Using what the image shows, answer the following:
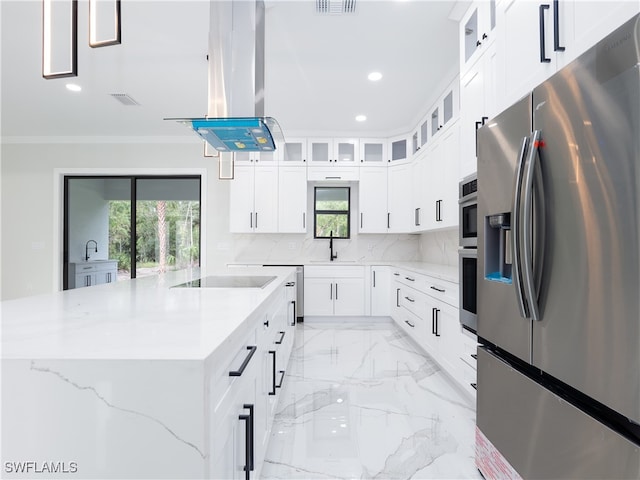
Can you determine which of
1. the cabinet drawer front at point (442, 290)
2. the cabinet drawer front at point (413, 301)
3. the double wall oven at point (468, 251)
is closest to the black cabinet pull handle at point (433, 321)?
the cabinet drawer front at point (442, 290)

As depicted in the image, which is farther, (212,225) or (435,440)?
(212,225)

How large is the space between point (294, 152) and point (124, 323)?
4359mm

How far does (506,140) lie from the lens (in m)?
1.32

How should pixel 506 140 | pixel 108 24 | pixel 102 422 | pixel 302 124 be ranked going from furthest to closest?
pixel 302 124
pixel 108 24
pixel 506 140
pixel 102 422

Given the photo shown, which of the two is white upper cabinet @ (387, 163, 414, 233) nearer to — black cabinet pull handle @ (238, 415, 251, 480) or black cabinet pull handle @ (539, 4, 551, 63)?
black cabinet pull handle @ (539, 4, 551, 63)

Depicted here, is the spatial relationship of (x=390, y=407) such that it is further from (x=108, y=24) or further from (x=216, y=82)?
(x=108, y=24)

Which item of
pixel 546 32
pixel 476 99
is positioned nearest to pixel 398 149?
pixel 476 99

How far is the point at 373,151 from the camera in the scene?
5.08 metres

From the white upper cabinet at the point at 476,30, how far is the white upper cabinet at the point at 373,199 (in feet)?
8.65

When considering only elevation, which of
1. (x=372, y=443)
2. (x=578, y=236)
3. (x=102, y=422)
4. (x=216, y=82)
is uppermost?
(x=216, y=82)

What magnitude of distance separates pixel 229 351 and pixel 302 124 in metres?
4.25

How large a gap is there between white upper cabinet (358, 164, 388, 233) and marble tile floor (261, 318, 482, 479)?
2.07 metres

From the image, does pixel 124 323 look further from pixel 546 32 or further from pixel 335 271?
pixel 335 271

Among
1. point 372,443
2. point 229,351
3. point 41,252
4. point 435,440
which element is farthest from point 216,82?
point 41,252
